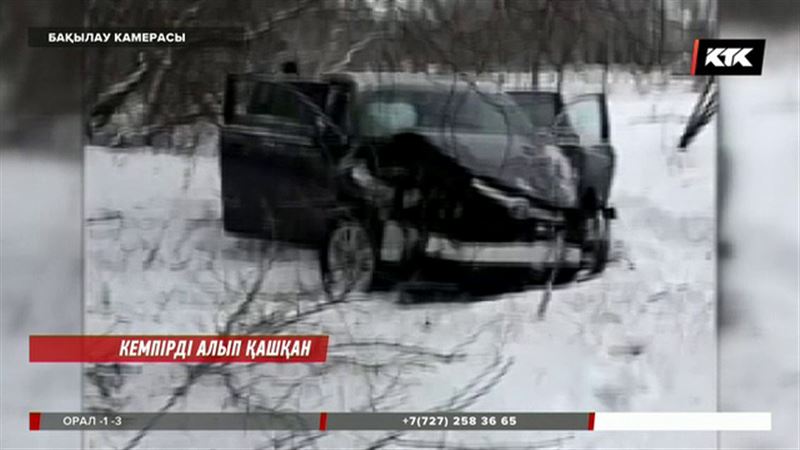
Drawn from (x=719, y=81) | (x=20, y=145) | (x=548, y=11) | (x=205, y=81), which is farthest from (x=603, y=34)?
(x=20, y=145)

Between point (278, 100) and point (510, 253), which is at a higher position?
point (278, 100)

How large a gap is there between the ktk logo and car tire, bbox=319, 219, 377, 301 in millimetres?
1372

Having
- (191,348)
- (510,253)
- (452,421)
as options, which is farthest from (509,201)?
(191,348)

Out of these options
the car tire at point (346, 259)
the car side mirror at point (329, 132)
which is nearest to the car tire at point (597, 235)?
the car tire at point (346, 259)

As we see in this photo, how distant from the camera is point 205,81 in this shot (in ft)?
11.5

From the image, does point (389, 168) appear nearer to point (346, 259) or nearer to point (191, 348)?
point (346, 259)

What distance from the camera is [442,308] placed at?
3.52 metres

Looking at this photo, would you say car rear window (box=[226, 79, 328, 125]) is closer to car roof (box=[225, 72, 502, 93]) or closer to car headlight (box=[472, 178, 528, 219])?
car roof (box=[225, 72, 502, 93])

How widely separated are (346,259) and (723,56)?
158cm

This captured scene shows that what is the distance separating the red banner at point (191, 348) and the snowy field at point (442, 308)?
3cm

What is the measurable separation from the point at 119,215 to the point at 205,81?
59cm

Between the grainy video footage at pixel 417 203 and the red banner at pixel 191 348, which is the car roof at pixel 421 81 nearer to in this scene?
the grainy video footage at pixel 417 203

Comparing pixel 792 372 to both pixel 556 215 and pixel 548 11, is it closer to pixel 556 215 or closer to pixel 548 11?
pixel 556 215

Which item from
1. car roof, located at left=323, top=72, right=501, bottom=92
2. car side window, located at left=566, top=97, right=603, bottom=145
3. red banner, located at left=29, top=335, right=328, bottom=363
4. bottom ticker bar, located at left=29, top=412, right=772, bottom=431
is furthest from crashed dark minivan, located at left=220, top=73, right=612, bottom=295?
bottom ticker bar, located at left=29, top=412, right=772, bottom=431
